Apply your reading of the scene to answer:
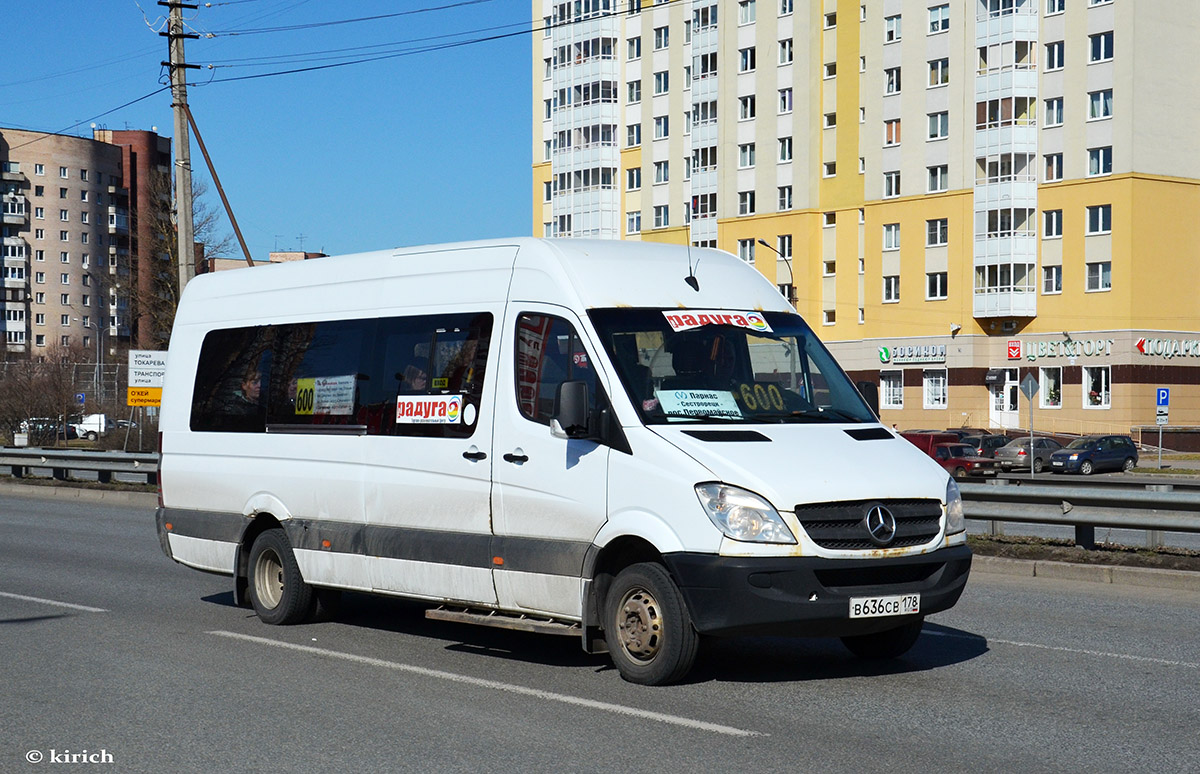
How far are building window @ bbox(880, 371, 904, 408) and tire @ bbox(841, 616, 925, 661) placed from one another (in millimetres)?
61598

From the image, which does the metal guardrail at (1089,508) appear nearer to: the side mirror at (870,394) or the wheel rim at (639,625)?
the side mirror at (870,394)

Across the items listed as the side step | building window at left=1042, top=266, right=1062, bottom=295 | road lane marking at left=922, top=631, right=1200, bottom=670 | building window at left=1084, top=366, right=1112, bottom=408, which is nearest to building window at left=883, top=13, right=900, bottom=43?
building window at left=1042, top=266, right=1062, bottom=295

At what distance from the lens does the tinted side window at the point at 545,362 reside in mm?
8261

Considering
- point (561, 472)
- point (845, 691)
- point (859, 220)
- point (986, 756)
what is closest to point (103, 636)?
point (561, 472)

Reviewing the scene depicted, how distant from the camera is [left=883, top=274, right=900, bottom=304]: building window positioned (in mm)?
69688

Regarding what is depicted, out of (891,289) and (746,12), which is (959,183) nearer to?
(891,289)

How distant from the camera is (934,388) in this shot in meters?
68.1

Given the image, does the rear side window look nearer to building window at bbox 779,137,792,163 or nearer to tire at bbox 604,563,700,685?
tire at bbox 604,563,700,685

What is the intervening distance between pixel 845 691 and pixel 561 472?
6.47 ft

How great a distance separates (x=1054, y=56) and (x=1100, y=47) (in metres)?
2.40

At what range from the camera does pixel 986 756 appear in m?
6.15

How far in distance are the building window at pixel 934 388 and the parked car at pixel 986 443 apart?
1449 centimetres

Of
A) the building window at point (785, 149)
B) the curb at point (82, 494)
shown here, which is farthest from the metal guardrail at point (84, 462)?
Answer: the building window at point (785, 149)

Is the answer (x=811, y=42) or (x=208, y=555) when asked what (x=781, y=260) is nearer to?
(x=811, y=42)
